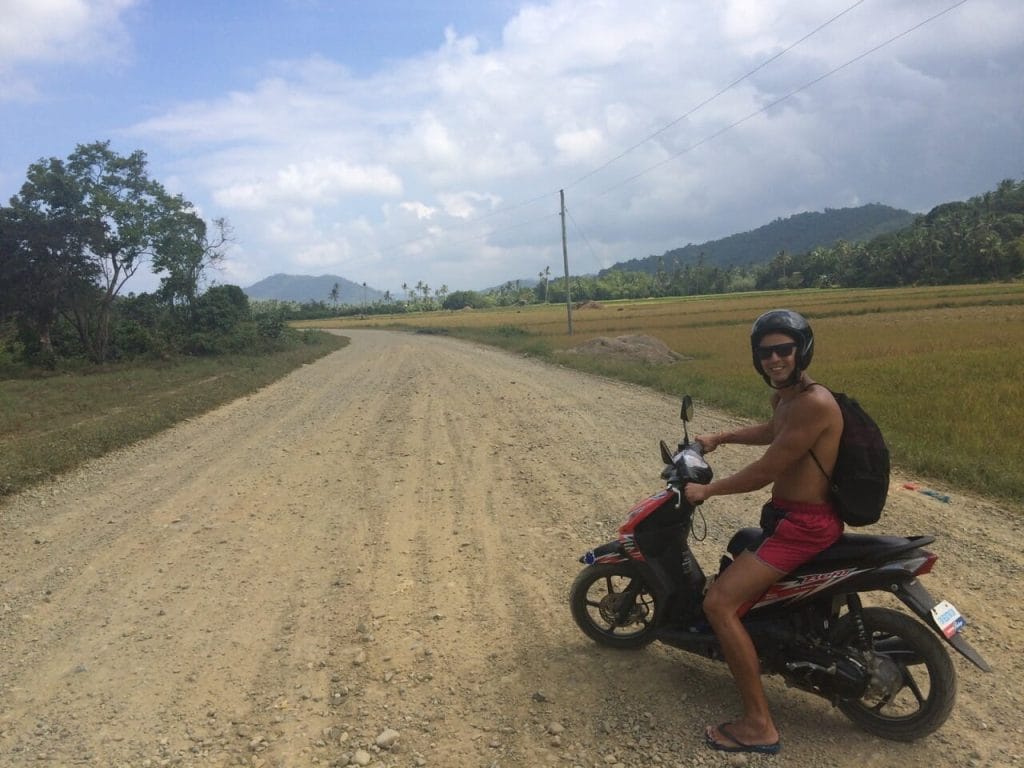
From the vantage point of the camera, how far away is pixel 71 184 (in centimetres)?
2344

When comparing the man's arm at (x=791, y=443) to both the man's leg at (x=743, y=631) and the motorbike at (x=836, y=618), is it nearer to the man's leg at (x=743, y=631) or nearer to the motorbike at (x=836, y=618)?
the motorbike at (x=836, y=618)

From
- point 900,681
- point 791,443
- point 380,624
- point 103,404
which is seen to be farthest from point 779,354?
point 103,404

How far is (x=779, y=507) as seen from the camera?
113 inches

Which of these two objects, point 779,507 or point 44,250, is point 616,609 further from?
point 44,250

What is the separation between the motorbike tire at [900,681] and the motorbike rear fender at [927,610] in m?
0.09

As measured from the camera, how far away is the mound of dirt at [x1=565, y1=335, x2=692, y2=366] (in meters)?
20.1

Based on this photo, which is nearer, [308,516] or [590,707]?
[590,707]

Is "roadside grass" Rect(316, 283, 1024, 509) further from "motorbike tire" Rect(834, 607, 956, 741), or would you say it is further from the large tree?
the large tree

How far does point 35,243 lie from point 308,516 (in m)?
22.6

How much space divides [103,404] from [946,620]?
15552mm

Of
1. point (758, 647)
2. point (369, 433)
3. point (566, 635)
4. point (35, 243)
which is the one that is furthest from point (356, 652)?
point (35, 243)

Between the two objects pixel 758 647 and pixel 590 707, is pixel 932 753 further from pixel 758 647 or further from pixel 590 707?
pixel 590 707

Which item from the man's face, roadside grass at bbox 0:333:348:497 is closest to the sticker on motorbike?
the man's face

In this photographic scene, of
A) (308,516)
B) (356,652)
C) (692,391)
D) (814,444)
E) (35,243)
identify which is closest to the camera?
(814,444)
